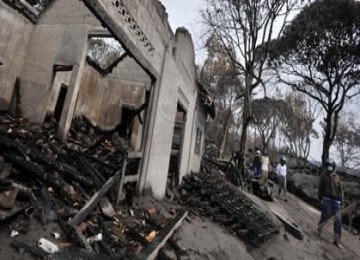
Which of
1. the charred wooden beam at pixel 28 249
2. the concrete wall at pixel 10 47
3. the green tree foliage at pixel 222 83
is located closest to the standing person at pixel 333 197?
the charred wooden beam at pixel 28 249

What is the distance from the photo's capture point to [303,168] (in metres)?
21.7

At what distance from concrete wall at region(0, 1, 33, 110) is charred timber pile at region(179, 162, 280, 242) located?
6201mm

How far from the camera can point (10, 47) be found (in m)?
7.75

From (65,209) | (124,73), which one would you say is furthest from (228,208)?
(124,73)

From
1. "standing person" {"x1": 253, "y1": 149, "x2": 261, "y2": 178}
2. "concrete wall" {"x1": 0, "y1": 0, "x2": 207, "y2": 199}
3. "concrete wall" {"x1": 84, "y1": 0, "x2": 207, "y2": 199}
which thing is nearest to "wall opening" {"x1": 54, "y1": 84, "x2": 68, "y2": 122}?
"concrete wall" {"x1": 0, "y1": 0, "x2": 207, "y2": 199}

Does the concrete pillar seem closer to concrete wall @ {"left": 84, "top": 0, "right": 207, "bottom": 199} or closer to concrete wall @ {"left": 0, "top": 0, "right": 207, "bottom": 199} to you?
concrete wall @ {"left": 0, "top": 0, "right": 207, "bottom": 199}

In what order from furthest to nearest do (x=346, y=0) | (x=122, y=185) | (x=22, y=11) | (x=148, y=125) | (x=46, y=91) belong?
1. (x=346, y=0)
2. (x=22, y=11)
3. (x=46, y=91)
4. (x=148, y=125)
5. (x=122, y=185)

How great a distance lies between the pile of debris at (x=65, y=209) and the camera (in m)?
2.87

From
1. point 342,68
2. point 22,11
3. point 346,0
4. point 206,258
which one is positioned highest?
point 346,0

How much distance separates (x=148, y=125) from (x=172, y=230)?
210cm

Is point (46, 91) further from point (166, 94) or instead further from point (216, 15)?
point (216, 15)

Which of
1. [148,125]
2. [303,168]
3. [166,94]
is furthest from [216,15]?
[303,168]

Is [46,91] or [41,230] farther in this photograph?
[46,91]

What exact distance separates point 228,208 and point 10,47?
26.6 feet
